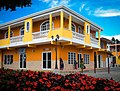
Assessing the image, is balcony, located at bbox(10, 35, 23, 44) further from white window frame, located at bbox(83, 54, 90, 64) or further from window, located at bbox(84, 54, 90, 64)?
window, located at bbox(84, 54, 90, 64)

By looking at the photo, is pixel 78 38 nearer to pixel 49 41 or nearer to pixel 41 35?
→ pixel 49 41

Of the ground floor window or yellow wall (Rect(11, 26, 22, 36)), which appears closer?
the ground floor window

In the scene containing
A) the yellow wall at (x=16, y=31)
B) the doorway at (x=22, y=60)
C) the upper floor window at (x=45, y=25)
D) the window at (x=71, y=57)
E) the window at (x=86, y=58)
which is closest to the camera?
the window at (x=71, y=57)

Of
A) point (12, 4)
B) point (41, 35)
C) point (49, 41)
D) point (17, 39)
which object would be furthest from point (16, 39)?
point (12, 4)

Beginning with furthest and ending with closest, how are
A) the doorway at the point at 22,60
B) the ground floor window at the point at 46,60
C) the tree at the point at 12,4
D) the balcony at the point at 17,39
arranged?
the doorway at the point at 22,60
the balcony at the point at 17,39
the ground floor window at the point at 46,60
the tree at the point at 12,4

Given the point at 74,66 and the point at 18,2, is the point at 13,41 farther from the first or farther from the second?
the point at 18,2

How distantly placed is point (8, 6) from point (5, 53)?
73.5 ft

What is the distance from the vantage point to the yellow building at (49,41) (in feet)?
69.9

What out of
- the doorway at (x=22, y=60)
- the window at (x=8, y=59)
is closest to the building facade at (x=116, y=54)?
the window at (x=8, y=59)

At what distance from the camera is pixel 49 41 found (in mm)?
21125

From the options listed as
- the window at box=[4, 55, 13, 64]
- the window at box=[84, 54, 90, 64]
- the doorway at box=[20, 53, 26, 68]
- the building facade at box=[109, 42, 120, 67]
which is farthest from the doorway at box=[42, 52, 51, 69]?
the building facade at box=[109, 42, 120, 67]

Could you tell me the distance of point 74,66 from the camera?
24.2 meters

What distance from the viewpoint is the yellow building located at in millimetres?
21302

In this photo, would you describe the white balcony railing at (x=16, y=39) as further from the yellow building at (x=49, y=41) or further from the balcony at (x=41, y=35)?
the balcony at (x=41, y=35)
